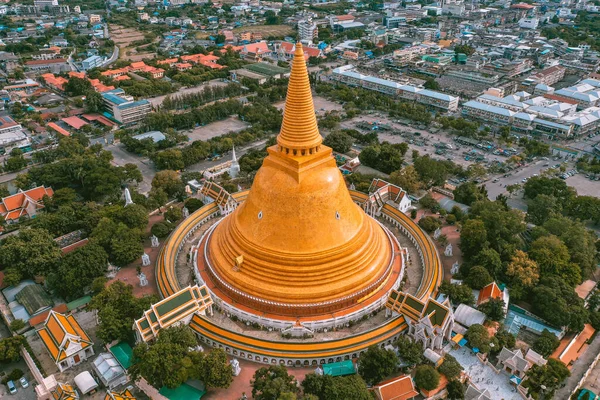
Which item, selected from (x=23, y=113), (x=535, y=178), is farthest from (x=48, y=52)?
(x=535, y=178)

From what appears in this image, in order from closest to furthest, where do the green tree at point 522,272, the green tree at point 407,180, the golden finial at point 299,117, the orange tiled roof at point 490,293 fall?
the golden finial at point 299,117
the orange tiled roof at point 490,293
the green tree at point 522,272
the green tree at point 407,180

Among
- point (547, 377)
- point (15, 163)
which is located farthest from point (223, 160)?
point (547, 377)

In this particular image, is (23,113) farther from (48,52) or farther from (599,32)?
(599,32)

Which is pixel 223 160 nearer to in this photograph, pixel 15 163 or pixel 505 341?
pixel 15 163

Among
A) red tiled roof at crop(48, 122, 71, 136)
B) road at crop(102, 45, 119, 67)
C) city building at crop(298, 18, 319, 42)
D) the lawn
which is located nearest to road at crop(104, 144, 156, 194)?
red tiled roof at crop(48, 122, 71, 136)

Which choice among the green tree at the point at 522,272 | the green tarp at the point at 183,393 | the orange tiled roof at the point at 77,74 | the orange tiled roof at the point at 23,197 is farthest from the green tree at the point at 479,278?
the orange tiled roof at the point at 77,74

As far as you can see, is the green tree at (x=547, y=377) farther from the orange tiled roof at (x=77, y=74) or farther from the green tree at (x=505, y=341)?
the orange tiled roof at (x=77, y=74)
